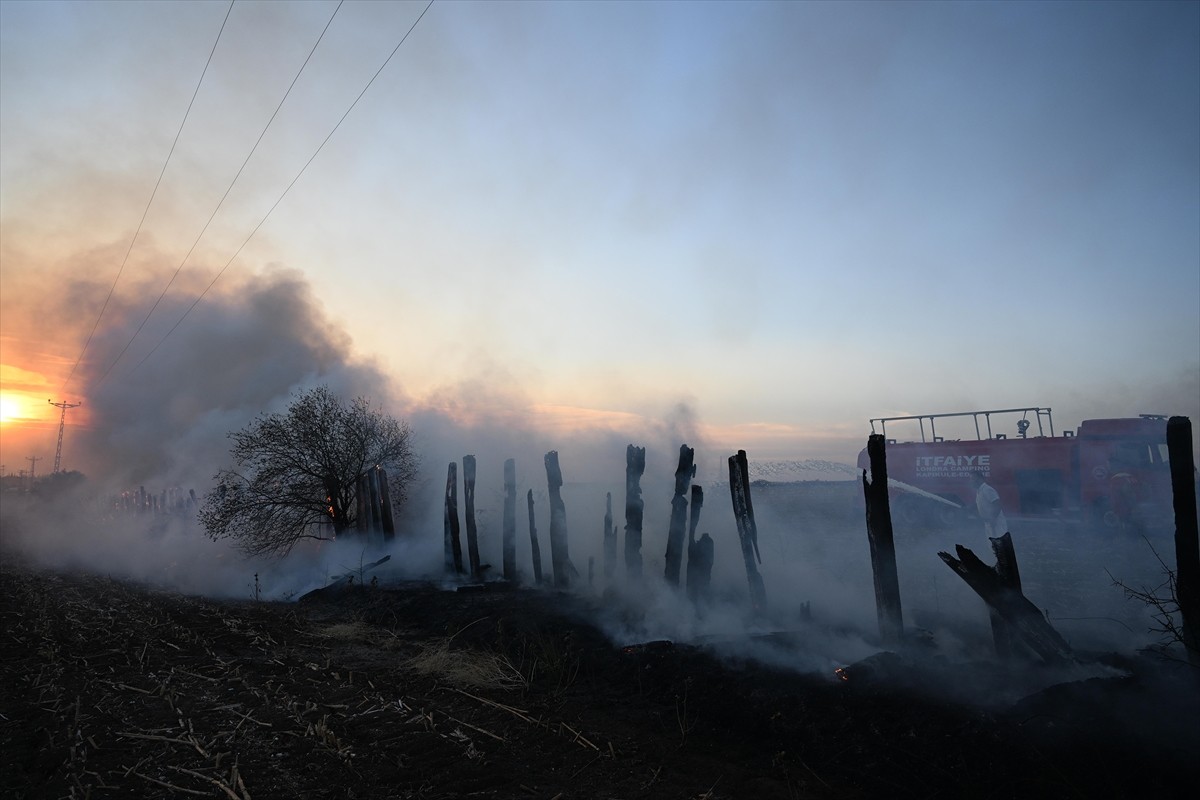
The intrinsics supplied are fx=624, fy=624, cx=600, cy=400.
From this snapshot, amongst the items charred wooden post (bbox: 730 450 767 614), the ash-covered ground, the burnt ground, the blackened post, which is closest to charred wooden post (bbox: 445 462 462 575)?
the blackened post

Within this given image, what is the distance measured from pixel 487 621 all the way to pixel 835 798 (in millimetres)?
7642

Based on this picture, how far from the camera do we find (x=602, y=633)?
10336mm

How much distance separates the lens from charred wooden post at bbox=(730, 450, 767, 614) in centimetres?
1076

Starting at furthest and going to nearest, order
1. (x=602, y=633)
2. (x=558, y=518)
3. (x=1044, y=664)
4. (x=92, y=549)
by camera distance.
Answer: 1. (x=92, y=549)
2. (x=558, y=518)
3. (x=602, y=633)
4. (x=1044, y=664)

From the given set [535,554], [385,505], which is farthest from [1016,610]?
[385,505]

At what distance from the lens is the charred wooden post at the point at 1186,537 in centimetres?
609

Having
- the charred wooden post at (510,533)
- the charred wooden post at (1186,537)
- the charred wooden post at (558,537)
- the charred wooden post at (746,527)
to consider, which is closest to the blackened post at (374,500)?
the charred wooden post at (510,533)

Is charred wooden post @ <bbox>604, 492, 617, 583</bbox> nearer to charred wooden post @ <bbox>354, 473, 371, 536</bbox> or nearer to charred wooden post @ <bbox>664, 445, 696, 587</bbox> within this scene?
charred wooden post @ <bbox>664, 445, 696, 587</bbox>

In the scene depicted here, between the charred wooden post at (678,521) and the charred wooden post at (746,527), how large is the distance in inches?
46.0

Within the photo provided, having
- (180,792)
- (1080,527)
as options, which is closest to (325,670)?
(180,792)

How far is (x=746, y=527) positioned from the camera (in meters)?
11.2

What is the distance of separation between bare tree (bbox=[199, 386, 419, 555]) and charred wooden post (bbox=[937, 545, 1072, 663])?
16.8 m

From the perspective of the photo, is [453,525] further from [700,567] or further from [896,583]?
[896,583]

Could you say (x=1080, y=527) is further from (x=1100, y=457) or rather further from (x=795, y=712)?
(x=795, y=712)
